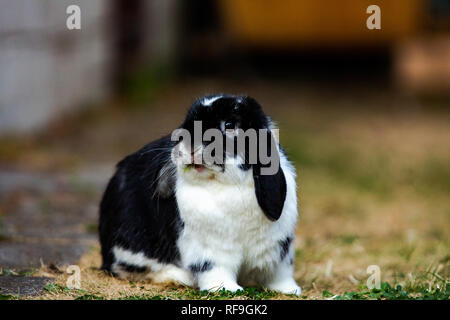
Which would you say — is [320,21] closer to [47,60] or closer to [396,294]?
[47,60]

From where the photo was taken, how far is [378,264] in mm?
4398

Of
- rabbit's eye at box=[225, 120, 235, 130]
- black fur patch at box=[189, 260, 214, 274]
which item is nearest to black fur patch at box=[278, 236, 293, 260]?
black fur patch at box=[189, 260, 214, 274]

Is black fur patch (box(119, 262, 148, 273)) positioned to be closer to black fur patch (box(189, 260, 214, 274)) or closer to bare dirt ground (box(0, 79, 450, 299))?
bare dirt ground (box(0, 79, 450, 299))

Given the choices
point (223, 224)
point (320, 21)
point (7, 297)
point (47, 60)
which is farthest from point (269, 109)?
point (7, 297)

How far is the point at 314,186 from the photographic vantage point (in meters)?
6.72

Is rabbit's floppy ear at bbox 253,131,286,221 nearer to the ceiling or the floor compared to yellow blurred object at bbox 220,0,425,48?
nearer to the floor

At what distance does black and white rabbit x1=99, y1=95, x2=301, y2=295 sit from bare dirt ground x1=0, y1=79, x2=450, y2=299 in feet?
0.40

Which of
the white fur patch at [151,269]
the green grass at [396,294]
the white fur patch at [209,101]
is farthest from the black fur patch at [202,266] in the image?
the white fur patch at [209,101]

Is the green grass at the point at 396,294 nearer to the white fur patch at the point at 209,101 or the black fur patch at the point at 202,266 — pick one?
the black fur patch at the point at 202,266

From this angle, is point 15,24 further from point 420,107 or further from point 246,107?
point 420,107

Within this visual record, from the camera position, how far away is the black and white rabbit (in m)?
3.18

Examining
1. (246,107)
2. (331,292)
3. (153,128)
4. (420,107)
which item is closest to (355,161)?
(153,128)

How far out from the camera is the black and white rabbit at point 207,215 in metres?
3.18
